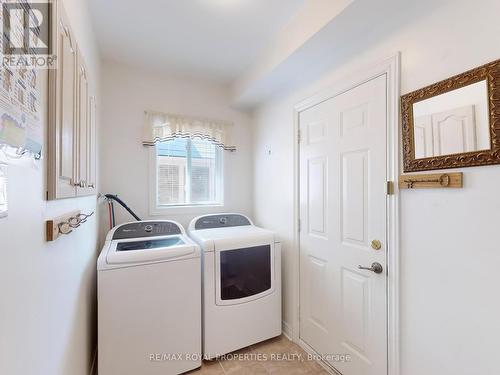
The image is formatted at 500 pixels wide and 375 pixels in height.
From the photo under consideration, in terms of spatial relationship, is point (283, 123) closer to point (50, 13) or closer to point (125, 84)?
point (125, 84)

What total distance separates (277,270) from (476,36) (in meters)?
2.00

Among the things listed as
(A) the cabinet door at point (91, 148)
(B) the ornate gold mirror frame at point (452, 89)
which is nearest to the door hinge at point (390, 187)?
(B) the ornate gold mirror frame at point (452, 89)

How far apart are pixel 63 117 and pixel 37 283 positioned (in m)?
0.60

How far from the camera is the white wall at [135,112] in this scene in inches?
91.8

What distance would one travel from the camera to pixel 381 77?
1.47 metres

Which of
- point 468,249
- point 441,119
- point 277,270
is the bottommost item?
point 277,270

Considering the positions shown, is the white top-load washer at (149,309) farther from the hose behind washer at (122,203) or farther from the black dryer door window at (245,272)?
the hose behind washer at (122,203)

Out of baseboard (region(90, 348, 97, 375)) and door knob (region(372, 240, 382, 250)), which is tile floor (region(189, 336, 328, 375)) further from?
door knob (region(372, 240, 382, 250))

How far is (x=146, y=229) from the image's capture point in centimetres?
226

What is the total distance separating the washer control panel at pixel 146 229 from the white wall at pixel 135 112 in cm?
20

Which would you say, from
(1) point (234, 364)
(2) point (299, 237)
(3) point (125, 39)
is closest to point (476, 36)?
(2) point (299, 237)

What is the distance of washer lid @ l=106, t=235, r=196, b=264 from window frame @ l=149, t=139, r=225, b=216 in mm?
447

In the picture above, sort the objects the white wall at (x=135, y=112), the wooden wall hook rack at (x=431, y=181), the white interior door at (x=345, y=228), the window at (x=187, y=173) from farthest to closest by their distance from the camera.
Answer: the window at (x=187, y=173)
the white wall at (x=135, y=112)
the white interior door at (x=345, y=228)
the wooden wall hook rack at (x=431, y=181)

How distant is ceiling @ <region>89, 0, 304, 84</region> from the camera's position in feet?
5.33
